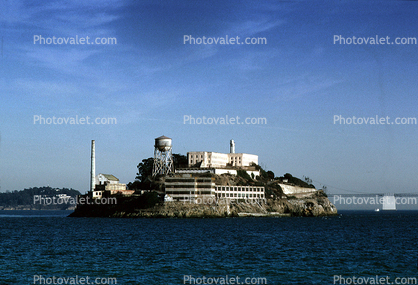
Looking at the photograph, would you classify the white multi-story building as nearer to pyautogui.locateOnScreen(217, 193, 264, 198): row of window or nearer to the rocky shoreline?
pyautogui.locateOnScreen(217, 193, 264, 198): row of window

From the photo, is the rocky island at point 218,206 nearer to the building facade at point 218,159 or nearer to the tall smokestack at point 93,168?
the tall smokestack at point 93,168

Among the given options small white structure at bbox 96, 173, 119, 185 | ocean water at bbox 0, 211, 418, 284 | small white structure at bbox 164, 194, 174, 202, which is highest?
small white structure at bbox 96, 173, 119, 185

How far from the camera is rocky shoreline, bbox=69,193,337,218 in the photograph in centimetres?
12631

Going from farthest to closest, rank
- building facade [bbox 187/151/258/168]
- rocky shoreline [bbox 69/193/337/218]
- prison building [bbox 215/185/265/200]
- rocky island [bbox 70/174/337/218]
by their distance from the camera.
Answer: building facade [bbox 187/151/258/168] → prison building [bbox 215/185/265/200] → rocky island [bbox 70/174/337/218] → rocky shoreline [bbox 69/193/337/218]

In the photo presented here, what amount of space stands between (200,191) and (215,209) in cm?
714

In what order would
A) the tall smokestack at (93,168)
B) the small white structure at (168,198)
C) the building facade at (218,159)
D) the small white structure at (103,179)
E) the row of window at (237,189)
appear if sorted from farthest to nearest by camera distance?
the building facade at (218,159) < the small white structure at (103,179) < the tall smokestack at (93,168) < the row of window at (237,189) < the small white structure at (168,198)

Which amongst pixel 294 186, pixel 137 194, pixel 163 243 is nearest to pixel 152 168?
pixel 137 194

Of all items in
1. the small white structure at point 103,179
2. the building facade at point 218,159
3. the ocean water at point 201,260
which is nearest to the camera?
the ocean water at point 201,260

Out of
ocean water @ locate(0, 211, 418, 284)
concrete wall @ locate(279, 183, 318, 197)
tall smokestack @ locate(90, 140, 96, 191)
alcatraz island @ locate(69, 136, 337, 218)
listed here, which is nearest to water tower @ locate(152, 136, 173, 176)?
alcatraz island @ locate(69, 136, 337, 218)

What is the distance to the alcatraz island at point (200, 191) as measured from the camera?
129125 millimetres

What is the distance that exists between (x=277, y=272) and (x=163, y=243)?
83.6ft

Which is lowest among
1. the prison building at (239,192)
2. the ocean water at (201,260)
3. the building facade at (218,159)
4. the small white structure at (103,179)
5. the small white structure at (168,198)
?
the ocean water at (201,260)

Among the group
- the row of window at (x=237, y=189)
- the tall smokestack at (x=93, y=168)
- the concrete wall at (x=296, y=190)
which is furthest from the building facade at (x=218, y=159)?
the tall smokestack at (x=93, y=168)

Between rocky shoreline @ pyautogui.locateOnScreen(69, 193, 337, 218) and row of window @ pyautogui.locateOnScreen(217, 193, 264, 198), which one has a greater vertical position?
row of window @ pyautogui.locateOnScreen(217, 193, 264, 198)
